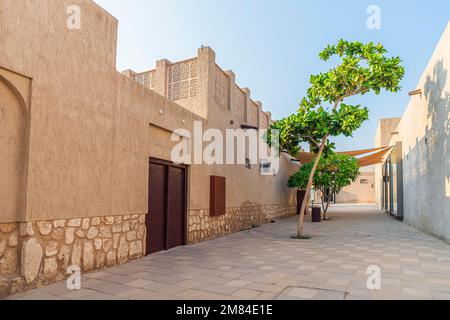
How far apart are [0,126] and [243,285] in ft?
11.7

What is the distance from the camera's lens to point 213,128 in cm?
944

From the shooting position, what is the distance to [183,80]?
31.4 ft

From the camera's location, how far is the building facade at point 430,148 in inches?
307

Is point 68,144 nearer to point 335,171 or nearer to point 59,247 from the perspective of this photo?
point 59,247

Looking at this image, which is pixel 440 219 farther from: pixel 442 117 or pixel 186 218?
pixel 186 218

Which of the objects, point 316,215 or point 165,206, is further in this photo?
point 316,215

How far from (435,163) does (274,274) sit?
634 centimetres

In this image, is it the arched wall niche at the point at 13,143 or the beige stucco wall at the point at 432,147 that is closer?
the arched wall niche at the point at 13,143

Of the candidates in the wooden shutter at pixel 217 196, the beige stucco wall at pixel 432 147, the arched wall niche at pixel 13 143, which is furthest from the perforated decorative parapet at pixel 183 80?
the beige stucco wall at pixel 432 147

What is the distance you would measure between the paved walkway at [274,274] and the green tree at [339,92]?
2.97 meters

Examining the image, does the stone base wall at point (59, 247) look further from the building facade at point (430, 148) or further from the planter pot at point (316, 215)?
the planter pot at point (316, 215)

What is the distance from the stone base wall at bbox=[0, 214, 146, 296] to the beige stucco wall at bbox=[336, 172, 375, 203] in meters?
38.0

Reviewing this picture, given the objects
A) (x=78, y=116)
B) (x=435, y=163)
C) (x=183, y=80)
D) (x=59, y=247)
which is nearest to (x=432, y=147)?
(x=435, y=163)

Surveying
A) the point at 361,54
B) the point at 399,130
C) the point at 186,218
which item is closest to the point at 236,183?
the point at 186,218
